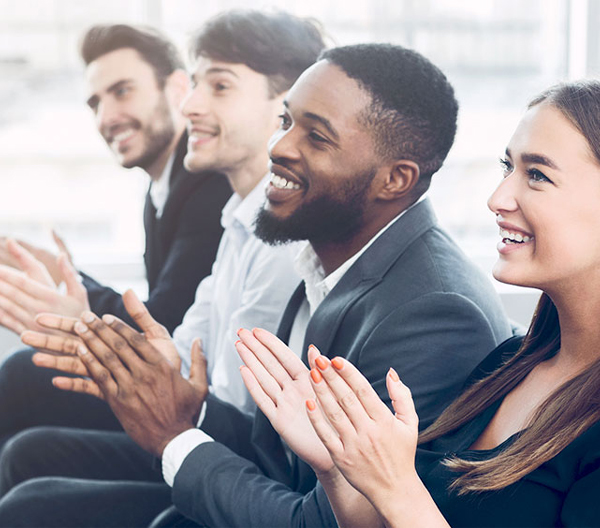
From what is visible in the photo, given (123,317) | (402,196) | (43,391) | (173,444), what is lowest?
(43,391)

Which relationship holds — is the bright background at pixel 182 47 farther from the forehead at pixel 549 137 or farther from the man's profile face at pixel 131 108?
the forehead at pixel 549 137

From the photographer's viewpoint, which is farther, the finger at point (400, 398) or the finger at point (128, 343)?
the finger at point (128, 343)

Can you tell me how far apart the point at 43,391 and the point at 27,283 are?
1.12 feet

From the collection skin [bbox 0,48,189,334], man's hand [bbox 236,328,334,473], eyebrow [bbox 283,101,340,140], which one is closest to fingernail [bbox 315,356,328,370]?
man's hand [bbox 236,328,334,473]

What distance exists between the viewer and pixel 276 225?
4.73ft

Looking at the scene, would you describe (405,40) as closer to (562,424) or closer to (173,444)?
(173,444)

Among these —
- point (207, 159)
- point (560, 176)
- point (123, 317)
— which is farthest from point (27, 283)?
point (560, 176)

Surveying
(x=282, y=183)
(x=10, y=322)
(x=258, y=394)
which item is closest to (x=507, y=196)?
(x=258, y=394)

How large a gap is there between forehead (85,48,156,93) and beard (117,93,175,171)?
A: 0.11 m

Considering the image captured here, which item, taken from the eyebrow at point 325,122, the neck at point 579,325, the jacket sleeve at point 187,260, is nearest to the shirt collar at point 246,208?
the jacket sleeve at point 187,260

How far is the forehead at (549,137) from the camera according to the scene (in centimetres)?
96

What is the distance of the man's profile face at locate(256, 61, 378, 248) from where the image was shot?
1.37m

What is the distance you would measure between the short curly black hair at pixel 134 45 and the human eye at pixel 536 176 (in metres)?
1.66

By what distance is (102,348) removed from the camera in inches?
52.4
